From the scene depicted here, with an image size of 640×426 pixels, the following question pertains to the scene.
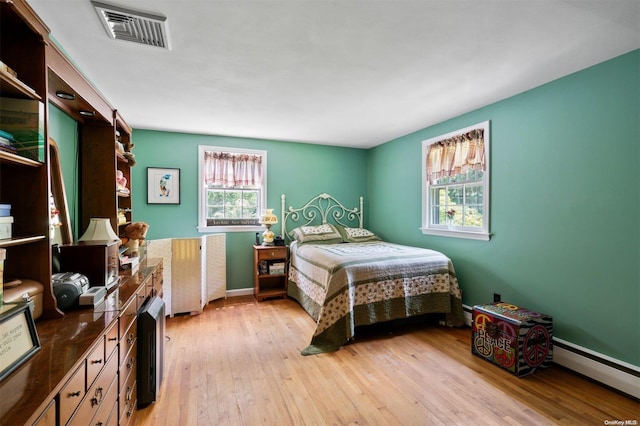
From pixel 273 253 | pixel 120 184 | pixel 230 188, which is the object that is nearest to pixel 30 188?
pixel 120 184

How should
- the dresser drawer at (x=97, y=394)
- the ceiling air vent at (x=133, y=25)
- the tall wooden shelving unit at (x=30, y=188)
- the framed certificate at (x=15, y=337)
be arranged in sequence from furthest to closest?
the ceiling air vent at (x=133, y=25) < the tall wooden shelving unit at (x=30, y=188) < the dresser drawer at (x=97, y=394) < the framed certificate at (x=15, y=337)

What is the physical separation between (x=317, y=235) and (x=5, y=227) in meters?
3.36

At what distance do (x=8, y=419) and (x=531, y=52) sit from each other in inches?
120

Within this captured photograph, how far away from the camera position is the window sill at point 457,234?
3.14 m

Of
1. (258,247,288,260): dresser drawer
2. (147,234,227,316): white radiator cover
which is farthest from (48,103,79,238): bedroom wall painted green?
(258,247,288,260): dresser drawer

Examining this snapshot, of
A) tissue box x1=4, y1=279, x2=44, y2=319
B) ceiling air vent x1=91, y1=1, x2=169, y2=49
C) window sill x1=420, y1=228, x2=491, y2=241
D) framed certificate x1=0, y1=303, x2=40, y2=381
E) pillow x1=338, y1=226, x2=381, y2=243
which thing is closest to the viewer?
framed certificate x1=0, y1=303, x2=40, y2=381

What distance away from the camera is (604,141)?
87.3 inches

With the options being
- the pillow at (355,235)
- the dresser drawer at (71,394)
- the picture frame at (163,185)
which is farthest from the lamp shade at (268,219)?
the dresser drawer at (71,394)

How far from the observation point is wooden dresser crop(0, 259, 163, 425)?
2.56 ft

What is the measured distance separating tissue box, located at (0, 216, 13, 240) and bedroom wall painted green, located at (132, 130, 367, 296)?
294 centimetres

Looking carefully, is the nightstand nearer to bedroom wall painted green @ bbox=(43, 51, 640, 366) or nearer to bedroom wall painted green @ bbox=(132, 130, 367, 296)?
bedroom wall painted green @ bbox=(132, 130, 367, 296)

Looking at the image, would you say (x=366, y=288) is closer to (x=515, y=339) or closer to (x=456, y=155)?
(x=515, y=339)

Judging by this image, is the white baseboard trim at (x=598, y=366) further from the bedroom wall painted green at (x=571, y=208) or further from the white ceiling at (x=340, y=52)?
the white ceiling at (x=340, y=52)

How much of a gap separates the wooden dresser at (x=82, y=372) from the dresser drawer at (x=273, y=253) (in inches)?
87.9
